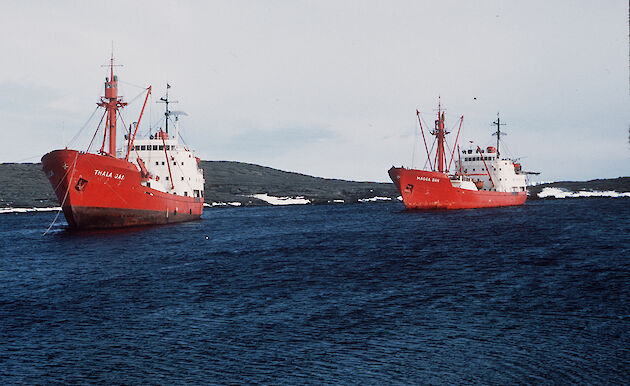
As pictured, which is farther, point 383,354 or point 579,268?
point 579,268

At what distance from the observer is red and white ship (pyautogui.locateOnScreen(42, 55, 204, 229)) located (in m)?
46.6

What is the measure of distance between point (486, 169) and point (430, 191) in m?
16.5

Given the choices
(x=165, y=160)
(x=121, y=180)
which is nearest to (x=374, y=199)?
(x=165, y=160)

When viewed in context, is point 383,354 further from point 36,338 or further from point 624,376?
point 36,338

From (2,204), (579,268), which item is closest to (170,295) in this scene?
(579,268)

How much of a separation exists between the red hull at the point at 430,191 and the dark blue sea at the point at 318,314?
41.4 meters

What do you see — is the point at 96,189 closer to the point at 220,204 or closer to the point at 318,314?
the point at 318,314

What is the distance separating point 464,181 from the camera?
279ft

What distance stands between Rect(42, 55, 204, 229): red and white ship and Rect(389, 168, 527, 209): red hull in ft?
99.4

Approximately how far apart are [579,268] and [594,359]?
53.0 ft

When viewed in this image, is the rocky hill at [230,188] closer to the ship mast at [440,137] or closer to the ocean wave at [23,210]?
the ocean wave at [23,210]

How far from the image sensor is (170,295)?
22.3 metres

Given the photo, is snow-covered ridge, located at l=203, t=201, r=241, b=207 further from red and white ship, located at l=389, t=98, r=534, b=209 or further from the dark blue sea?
the dark blue sea

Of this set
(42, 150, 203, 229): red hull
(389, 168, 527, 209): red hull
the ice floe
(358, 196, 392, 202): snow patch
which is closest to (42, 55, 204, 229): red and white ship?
(42, 150, 203, 229): red hull
